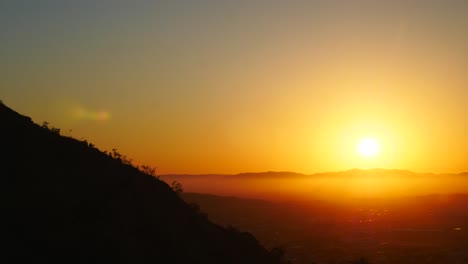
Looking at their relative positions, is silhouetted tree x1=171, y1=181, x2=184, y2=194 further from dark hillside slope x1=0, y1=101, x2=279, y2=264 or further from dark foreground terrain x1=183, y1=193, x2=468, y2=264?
dark foreground terrain x1=183, y1=193, x2=468, y2=264

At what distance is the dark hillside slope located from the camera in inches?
577

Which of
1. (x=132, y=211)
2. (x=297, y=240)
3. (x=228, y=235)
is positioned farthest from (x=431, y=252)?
(x=132, y=211)

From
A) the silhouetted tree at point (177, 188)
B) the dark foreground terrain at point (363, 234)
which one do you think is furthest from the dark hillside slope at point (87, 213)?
the dark foreground terrain at point (363, 234)

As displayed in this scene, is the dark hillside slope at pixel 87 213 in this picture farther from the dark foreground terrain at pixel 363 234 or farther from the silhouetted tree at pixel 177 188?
the dark foreground terrain at pixel 363 234

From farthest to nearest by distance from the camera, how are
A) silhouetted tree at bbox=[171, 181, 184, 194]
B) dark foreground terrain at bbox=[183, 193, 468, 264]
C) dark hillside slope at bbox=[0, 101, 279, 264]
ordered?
1. dark foreground terrain at bbox=[183, 193, 468, 264]
2. silhouetted tree at bbox=[171, 181, 184, 194]
3. dark hillside slope at bbox=[0, 101, 279, 264]

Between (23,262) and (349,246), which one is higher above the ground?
(23,262)

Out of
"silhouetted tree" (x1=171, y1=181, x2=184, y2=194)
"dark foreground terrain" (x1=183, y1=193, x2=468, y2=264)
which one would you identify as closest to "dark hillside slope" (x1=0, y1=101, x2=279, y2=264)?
"silhouetted tree" (x1=171, y1=181, x2=184, y2=194)

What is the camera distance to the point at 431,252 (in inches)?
3770

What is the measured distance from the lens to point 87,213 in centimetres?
1647

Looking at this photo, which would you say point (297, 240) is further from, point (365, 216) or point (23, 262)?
point (23, 262)

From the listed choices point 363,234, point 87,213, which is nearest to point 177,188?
point 87,213

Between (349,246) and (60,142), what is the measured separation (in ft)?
298

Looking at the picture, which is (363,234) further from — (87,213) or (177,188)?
(87,213)

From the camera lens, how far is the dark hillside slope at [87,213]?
14.6 m
